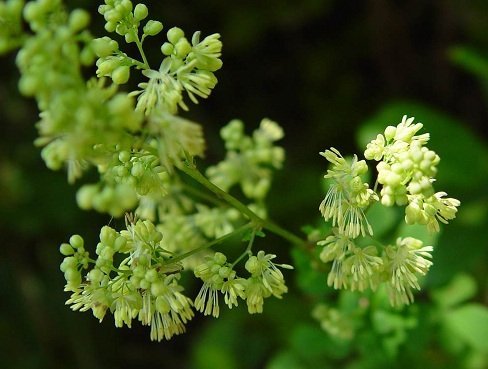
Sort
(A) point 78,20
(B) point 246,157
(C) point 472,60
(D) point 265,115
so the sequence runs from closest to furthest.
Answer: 1. (A) point 78,20
2. (B) point 246,157
3. (C) point 472,60
4. (D) point 265,115

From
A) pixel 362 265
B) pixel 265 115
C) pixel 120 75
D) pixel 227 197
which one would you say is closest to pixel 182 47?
pixel 120 75

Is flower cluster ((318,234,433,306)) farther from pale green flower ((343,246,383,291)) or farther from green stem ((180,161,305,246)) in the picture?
green stem ((180,161,305,246))

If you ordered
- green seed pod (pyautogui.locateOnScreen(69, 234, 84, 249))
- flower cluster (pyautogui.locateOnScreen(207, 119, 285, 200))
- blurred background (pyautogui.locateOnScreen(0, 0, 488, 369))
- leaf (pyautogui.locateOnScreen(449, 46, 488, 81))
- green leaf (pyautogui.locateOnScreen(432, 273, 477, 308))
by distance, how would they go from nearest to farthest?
green seed pod (pyautogui.locateOnScreen(69, 234, 84, 249)) < flower cluster (pyautogui.locateOnScreen(207, 119, 285, 200)) < green leaf (pyautogui.locateOnScreen(432, 273, 477, 308)) < leaf (pyautogui.locateOnScreen(449, 46, 488, 81)) < blurred background (pyautogui.locateOnScreen(0, 0, 488, 369))

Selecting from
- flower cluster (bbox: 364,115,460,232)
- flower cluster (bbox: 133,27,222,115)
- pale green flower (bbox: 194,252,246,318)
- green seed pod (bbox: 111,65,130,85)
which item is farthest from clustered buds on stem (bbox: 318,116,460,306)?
green seed pod (bbox: 111,65,130,85)

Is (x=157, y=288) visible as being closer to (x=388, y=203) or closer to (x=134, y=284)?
(x=134, y=284)

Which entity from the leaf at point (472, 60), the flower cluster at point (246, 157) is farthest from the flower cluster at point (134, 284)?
the leaf at point (472, 60)
